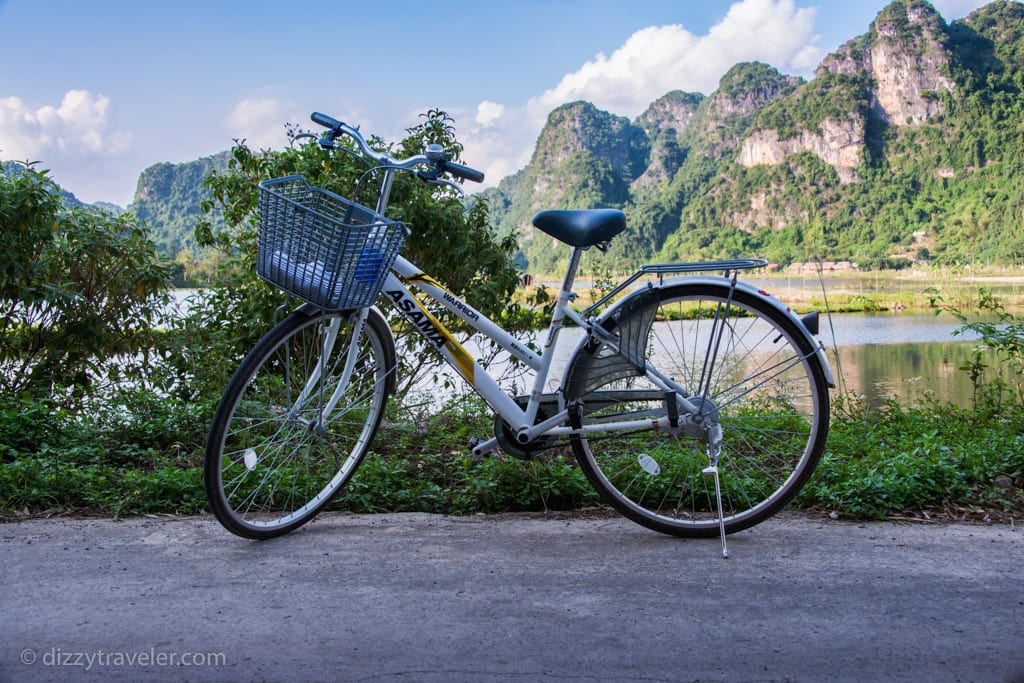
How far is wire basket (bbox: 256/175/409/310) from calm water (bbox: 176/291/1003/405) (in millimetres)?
717

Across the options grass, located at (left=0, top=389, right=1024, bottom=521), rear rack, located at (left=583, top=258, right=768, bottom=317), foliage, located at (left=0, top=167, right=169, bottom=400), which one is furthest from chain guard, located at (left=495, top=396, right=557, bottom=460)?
foliage, located at (left=0, top=167, right=169, bottom=400)

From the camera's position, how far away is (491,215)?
17.4ft

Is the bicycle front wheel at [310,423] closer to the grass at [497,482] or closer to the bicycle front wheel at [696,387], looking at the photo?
the grass at [497,482]

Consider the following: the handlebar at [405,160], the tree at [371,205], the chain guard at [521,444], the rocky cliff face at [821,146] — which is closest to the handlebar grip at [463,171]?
the handlebar at [405,160]

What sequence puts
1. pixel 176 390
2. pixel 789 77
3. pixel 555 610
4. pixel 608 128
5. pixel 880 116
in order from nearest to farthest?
1. pixel 555 610
2. pixel 176 390
3. pixel 608 128
4. pixel 880 116
5. pixel 789 77

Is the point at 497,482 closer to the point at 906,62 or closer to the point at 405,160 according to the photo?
the point at 405,160

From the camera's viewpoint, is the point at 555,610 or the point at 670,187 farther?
the point at 670,187

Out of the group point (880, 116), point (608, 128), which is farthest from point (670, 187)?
point (880, 116)

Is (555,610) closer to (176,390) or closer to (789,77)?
(176,390)

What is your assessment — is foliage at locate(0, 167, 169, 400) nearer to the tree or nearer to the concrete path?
the tree

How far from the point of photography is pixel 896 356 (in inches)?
410

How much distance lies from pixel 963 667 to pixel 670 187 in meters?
56.4

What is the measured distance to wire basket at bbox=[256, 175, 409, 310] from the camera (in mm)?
2260

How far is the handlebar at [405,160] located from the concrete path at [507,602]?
1.20 metres
